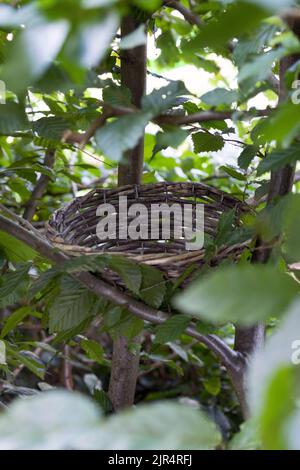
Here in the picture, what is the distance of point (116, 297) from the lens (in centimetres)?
61

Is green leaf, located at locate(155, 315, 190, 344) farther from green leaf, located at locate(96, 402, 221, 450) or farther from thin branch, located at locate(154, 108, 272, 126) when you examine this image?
green leaf, located at locate(96, 402, 221, 450)

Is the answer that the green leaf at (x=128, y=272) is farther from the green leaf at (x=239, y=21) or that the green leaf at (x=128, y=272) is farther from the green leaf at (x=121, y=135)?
the green leaf at (x=239, y=21)

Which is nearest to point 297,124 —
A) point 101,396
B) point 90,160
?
point 101,396

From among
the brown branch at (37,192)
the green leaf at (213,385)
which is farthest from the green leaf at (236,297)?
the green leaf at (213,385)

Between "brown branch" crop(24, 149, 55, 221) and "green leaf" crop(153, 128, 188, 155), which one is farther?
"brown branch" crop(24, 149, 55, 221)

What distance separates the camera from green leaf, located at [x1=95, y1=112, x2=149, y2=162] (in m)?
0.39

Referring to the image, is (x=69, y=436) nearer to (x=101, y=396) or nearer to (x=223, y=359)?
(x=223, y=359)

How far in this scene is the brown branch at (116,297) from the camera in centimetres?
59

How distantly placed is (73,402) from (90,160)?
4.83 ft

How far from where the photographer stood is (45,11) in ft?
Answer: 0.86

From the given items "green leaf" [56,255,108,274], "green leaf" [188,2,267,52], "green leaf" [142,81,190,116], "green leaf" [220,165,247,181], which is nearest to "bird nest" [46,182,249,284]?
"green leaf" [220,165,247,181]

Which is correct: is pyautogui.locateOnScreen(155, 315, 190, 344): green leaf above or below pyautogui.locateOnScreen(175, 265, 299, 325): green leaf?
below

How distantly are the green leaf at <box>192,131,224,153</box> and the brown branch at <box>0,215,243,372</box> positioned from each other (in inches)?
8.6

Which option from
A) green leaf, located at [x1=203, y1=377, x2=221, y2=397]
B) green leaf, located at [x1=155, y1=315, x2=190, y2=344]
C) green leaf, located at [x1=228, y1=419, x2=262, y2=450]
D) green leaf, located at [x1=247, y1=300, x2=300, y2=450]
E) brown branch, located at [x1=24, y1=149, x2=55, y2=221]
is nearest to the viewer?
green leaf, located at [x1=247, y1=300, x2=300, y2=450]
